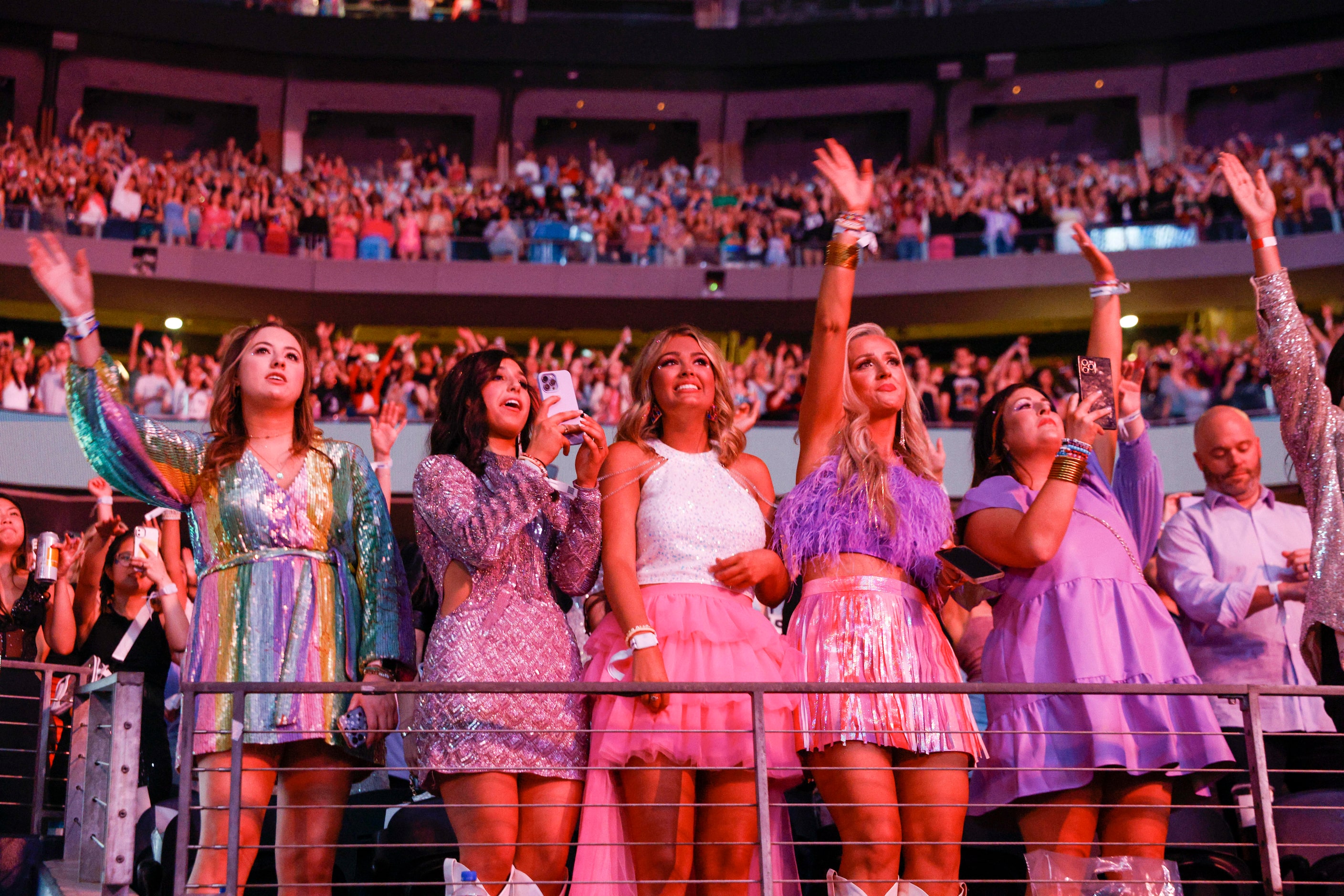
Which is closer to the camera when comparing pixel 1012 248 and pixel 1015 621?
pixel 1015 621

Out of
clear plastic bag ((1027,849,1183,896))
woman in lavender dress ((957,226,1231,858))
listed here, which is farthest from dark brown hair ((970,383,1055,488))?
clear plastic bag ((1027,849,1183,896))

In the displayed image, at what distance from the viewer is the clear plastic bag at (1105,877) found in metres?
2.37

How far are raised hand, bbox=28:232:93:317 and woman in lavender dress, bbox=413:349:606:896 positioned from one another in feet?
2.44

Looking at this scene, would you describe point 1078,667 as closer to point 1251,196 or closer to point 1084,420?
point 1084,420

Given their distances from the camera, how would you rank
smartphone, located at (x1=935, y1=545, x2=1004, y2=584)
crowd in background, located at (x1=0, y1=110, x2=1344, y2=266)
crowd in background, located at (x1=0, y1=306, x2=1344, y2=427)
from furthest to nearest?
crowd in background, located at (x1=0, y1=110, x2=1344, y2=266) < crowd in background, located at (x1=0, y1=306, x2=1344, y2=427) < smartphone, located at (x1=935, y1=545, x2=1004, y2=584)

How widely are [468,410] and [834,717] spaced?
993 mm

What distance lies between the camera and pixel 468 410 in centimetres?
272

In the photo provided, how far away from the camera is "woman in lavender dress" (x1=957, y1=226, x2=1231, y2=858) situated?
250cm

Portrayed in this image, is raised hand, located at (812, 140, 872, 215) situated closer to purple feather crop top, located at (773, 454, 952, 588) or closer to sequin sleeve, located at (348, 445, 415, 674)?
purple feather crop top, located at (773, 454, 952, 588)

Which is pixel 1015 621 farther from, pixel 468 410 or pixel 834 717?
pixel 468 410

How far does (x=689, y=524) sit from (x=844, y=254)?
0.67 m

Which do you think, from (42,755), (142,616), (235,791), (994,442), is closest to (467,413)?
(235,791)

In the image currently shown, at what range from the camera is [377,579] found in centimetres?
260

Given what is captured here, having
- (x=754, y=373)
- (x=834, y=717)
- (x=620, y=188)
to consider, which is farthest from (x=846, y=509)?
(x=620, y=188)
